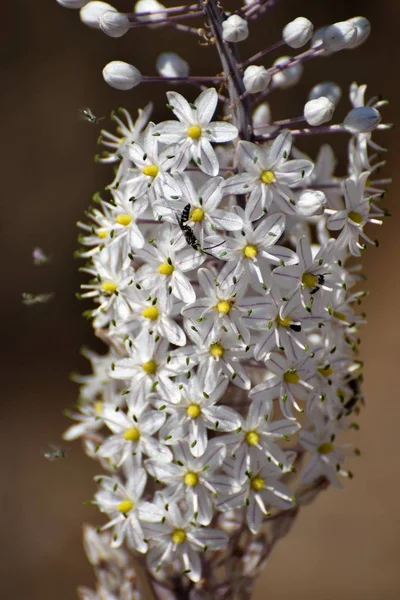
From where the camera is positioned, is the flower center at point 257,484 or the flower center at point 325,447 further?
the flower center at point 325,447

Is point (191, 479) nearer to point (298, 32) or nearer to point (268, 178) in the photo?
point (268, 178)

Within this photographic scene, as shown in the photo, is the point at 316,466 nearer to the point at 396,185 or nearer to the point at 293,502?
the point at 293,502

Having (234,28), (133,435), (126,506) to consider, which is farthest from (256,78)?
(126,506)

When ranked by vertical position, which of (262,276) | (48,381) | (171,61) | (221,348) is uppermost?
(171,61)

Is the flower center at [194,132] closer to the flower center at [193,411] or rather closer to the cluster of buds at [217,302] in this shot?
the cluster of buds at [217,302]

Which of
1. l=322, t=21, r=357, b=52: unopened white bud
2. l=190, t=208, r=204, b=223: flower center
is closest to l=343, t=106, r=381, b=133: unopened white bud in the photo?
l=322, t=21, r=357, b=52: unopened white bud

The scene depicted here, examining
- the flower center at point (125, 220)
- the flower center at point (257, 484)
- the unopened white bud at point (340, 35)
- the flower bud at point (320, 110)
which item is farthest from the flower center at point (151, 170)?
the flower center at point (257, 484)

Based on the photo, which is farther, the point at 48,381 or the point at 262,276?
the point at 48,381

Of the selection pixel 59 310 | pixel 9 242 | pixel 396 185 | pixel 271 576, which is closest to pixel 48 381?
pixel 59 310
